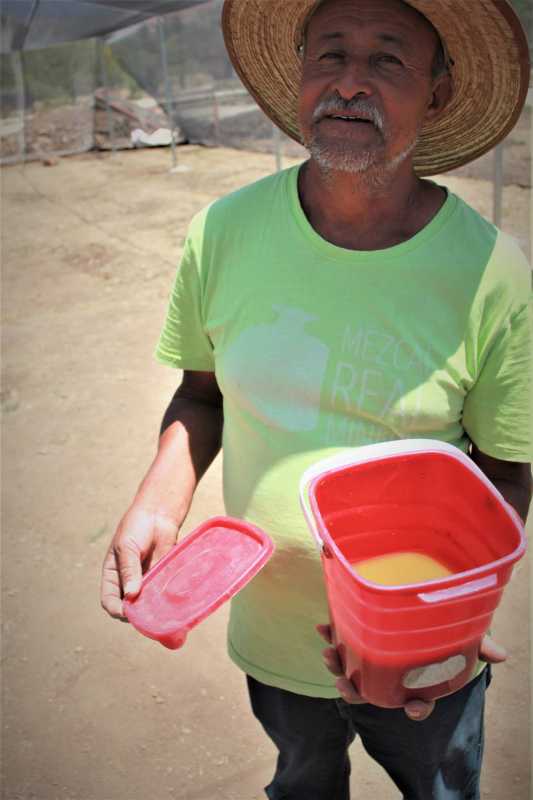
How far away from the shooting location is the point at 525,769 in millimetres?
2533

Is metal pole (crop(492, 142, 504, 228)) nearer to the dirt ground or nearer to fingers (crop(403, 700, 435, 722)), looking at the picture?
the dirt ground

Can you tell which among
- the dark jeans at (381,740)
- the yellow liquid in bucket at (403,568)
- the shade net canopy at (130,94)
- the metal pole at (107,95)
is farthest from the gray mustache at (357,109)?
the metal pole at (107,95)

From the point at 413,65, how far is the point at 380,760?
4.48ft

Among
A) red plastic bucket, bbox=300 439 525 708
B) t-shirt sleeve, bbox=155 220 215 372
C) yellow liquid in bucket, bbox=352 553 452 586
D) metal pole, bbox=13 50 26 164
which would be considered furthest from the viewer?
metal pole, bbox=13 50 26 164

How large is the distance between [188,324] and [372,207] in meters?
0.44

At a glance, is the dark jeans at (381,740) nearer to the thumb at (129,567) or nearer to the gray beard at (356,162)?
the thumb at (129,567)

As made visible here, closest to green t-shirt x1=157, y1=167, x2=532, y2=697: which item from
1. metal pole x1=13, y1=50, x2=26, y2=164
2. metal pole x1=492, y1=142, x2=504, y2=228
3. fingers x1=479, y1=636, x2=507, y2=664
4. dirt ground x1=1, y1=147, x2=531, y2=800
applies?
fingers x1=479, y1=636, x2=507, y2=664

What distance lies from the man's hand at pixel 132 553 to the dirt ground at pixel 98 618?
127 centimetres

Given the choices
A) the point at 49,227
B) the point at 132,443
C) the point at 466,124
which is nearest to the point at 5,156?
the point at 49,227

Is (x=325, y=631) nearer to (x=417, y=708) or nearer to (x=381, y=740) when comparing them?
(x=417, y=708)

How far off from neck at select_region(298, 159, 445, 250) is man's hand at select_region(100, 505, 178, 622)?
2.15ft

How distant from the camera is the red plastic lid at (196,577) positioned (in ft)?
4.54

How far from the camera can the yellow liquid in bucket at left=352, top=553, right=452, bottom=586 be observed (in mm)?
1432

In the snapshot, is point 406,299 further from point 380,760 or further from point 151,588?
point 380,760
